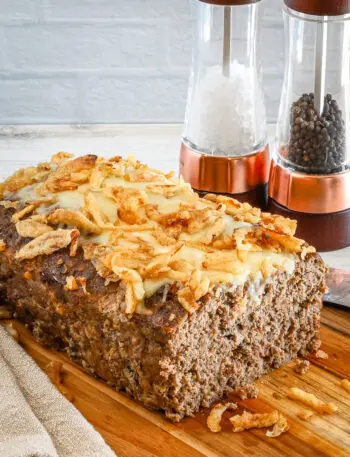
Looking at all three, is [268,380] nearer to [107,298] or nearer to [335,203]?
[107,298]

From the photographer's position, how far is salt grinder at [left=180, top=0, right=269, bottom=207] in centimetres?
367

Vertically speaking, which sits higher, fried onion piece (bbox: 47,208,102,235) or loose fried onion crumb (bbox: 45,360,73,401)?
fried onion piece (bbox: 47,208,102,235)

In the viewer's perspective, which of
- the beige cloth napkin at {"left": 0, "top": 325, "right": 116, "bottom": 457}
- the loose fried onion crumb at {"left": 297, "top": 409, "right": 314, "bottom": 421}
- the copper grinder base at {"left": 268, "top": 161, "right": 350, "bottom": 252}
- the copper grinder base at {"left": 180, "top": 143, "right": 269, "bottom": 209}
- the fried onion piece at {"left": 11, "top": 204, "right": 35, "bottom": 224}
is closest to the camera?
the beige cloth napkin at {"left": 0, "top": 325, "right": 116, "bottom": 457}

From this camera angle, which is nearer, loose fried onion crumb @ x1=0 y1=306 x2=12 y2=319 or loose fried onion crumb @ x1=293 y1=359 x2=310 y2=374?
loose fried onion crumb @ x1=293 y1=359 x2=310 y2=374

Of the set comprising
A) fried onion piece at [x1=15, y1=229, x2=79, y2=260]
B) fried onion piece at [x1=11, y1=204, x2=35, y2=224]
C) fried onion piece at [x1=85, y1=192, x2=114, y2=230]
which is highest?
fried onion piece at [x1=85, y1=192, x2=114, y2=230]

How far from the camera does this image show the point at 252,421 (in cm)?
Answer: 271

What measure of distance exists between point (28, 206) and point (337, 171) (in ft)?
4.02

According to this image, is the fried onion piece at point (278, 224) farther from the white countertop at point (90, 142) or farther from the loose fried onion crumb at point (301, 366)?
the white countertop at point (90, 142)

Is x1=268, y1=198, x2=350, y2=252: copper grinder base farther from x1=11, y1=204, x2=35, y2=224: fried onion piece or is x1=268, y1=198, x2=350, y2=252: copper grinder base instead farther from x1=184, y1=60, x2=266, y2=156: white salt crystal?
x1=11, y1=204, x2=35, y2=224: fried onion piece

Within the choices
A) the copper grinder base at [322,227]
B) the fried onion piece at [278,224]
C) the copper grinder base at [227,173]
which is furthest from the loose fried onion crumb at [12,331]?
the copper grinder base at [322,227]

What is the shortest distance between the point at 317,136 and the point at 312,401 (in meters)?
1.19

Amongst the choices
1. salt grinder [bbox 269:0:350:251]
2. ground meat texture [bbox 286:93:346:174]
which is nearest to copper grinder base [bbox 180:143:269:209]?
salt grinder [bbox 269:0:350:251]

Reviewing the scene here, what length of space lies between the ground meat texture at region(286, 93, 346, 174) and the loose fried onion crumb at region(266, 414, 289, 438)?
121 centimetres

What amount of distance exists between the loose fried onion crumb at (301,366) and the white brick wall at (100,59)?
7.56 ft
